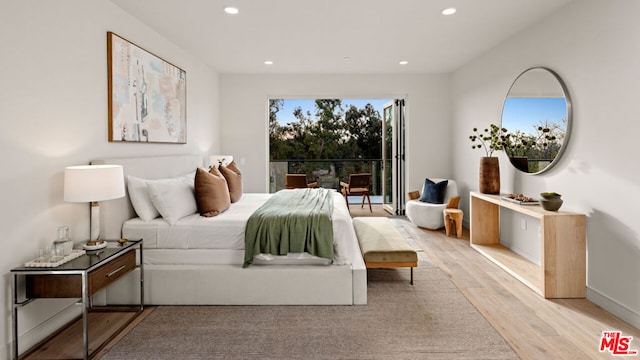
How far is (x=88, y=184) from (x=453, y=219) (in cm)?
458

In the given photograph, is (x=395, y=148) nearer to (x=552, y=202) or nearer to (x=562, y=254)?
(x=552, y=202)

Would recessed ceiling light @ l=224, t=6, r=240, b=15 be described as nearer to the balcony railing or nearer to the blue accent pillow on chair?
the blue accent pillow on chair

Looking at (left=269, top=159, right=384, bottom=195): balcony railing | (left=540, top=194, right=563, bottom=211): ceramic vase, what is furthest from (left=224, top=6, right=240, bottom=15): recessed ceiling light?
(left=269, top=159, right=384, bottom=195): balcony railing

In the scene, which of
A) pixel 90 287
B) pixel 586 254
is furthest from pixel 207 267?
pixel 586 254

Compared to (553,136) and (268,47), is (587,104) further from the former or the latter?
(268,47)

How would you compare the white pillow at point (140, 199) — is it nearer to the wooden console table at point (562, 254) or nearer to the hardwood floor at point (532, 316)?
the hardwood floor at point (532, 316)

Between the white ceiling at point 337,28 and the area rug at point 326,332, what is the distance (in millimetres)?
2706

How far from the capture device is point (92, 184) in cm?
240

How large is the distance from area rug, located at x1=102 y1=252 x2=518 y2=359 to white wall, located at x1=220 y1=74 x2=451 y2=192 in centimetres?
365

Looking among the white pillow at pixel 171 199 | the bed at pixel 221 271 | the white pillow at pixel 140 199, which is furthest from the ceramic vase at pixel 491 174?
the white pillow at pixel 140 199

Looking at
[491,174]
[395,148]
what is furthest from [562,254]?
[395,148]

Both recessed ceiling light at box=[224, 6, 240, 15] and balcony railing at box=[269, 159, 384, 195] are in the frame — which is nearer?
recessed ceiling light at box=[224, 6, 240, 15]

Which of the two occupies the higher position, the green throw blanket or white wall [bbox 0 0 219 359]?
white wall [bbox 0 0 219 359]

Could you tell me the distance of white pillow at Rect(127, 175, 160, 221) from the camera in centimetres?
306
